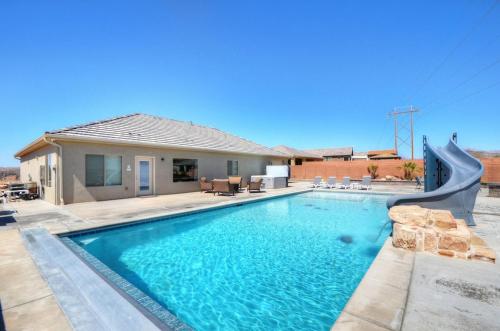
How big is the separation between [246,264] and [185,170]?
35.9 ft

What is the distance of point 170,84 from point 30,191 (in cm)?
1021

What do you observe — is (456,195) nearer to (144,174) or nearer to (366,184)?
(366,184)

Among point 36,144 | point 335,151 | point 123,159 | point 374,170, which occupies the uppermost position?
point 335,151

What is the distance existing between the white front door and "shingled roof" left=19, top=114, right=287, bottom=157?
3.94ft

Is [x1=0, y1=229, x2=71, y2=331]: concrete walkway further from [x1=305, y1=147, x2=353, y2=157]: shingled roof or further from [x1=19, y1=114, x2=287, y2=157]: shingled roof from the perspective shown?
[x1=305, y1=147, x2=353, y2=157]: shingled roof

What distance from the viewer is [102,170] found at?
11.1m

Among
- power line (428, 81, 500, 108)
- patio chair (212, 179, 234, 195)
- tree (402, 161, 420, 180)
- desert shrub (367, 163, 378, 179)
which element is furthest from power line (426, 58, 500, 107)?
patio chair (212, 179, 234, 195)

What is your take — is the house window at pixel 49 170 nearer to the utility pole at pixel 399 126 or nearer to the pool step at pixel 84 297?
the pool step at pixel 84 297

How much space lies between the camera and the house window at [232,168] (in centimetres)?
1843

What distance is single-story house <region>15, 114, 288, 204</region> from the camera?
10.1 metres

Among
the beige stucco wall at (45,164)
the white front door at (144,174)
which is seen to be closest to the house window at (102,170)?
the white front door at (144,174)

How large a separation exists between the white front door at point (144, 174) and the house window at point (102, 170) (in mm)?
910

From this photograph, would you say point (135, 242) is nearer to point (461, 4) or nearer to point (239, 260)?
point (239, 260)

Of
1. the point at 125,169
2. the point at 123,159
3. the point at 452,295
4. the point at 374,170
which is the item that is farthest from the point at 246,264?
the point at 374,170
